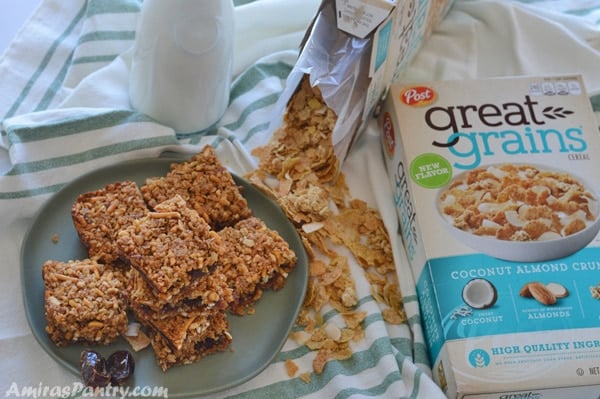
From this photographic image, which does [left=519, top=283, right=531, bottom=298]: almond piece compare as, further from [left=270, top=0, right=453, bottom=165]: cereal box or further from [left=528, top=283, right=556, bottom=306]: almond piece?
[left=270, top=0, right=453, bottom=165]: cereal box

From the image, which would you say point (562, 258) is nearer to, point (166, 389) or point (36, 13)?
point (166, 389)

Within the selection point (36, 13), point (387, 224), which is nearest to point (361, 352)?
point (387, 224)

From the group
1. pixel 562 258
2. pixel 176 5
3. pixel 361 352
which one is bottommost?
pixel 361 352

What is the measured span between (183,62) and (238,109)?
153 millimetres

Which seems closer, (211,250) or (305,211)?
(211,250)

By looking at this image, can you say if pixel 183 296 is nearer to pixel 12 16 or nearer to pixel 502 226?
pixel 502 226

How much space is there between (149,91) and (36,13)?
251 millimetres

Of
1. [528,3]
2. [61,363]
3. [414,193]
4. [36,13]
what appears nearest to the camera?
[61,363]

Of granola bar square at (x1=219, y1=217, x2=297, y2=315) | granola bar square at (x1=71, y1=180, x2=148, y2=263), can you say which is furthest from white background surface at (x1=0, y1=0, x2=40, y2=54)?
granola bar square at (x1=219, y1=217, x2=297, y2=315)

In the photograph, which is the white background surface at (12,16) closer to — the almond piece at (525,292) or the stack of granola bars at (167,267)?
the stack of granola bars at (167,267)

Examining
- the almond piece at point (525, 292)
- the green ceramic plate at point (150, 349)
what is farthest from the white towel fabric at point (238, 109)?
the almond piece at point (525, 292)

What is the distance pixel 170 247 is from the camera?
0.77 meters

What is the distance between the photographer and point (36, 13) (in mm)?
1053

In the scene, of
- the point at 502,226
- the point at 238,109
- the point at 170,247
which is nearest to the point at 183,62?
the point at 238,109
